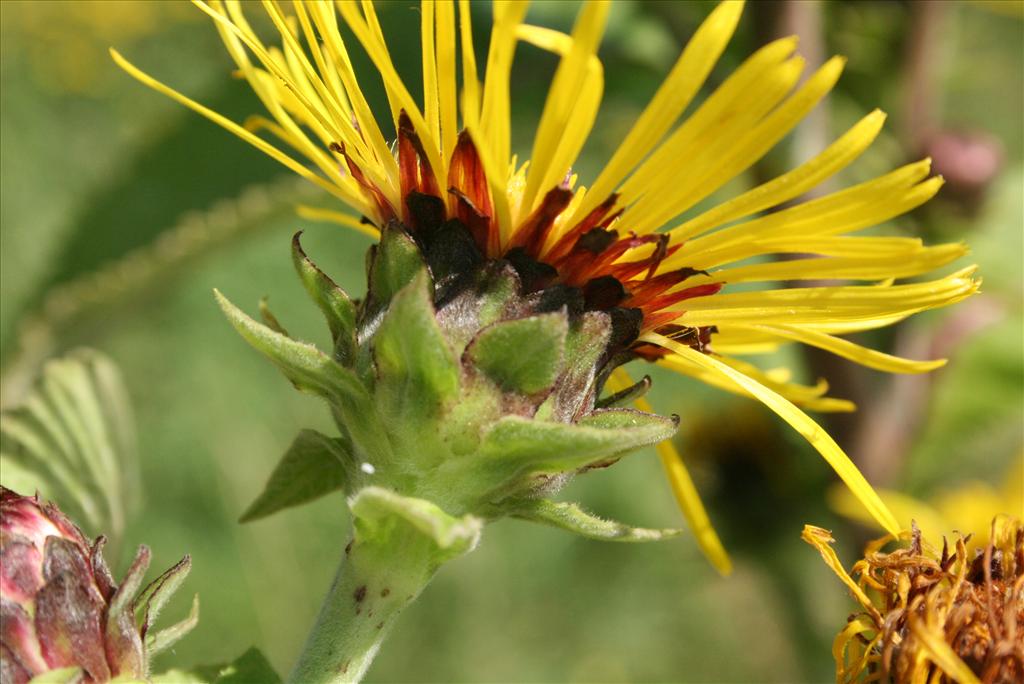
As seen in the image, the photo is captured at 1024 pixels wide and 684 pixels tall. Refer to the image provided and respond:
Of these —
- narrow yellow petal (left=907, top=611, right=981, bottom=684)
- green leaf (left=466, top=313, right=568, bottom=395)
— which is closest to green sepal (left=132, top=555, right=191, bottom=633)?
green leaf (left=466, top=313, right=568, bottom=395)

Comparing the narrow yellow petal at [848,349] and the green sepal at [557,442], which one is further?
the narrow yellow petal at [848,349]

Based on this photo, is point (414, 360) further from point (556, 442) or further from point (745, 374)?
point (745, 374)

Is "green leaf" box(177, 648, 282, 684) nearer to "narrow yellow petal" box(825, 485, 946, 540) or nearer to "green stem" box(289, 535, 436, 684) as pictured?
"green stem" box(289, 535, 436, 684)

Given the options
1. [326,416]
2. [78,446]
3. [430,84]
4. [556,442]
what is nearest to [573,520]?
[556,442]

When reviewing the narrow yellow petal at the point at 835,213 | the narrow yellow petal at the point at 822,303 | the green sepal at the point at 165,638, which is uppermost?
the narrow yellow petal at the point at 835,213

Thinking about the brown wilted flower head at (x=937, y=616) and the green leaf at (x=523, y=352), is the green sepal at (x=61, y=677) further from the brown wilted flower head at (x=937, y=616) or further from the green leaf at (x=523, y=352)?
the brown wilted flower head at (x=937, y=616)

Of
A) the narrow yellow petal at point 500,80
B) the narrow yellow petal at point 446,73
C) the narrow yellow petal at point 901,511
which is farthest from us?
the narrow yellow petal at point 901,511

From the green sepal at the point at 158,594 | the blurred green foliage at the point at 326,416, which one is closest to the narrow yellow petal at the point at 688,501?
the green sepal at the point at 158,594
